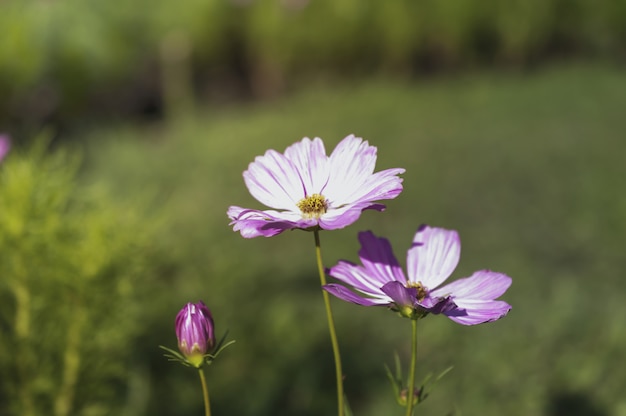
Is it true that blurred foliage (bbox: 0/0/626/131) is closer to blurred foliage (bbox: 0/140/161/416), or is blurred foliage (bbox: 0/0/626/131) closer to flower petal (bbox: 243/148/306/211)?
blurred foliage (bbox: 0/140/161/416)

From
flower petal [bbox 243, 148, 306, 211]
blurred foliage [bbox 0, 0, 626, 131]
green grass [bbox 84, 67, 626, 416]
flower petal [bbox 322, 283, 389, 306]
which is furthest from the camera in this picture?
blurred foliage [bbox 0, 0, 626, 131]

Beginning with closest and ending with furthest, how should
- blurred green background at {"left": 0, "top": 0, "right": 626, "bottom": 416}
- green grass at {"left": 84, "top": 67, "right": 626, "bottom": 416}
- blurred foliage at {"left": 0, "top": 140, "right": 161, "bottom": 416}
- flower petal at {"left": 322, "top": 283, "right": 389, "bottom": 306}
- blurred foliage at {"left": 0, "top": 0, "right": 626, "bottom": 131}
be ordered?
flower petal at {"left": 322, "top": 283, "right": 389, "bottom": 306} → blurred foliage at {"left": 0, "top": 140, "right": 161, "bottom": 416} → blurred green background at {"left": 0, "top": 0, "right": 626, "bottom": 416} → green grass at {"left": 84, "top": 67, "right": 626, "bottom": 416} → blurred foliage at {"left": 0, "top": 0, "right": 626, "bottom": 131}

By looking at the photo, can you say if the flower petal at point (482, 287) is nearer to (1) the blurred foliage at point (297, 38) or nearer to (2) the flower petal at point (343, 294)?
(2) the flower petal at point (343, 294)

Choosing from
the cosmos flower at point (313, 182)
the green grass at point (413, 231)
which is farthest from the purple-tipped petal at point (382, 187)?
the green grass at point (413, 231)

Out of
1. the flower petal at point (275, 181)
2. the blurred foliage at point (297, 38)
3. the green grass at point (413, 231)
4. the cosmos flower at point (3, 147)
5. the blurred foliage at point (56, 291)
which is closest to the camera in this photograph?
the flower petal at point (275, 181)

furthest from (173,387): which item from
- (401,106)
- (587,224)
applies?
(401,106)


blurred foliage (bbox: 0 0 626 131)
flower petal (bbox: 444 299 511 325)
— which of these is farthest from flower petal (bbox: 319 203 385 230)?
blurred foliage (bbox: 0 0 626 131)

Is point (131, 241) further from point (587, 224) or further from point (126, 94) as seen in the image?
point (126, 94)
